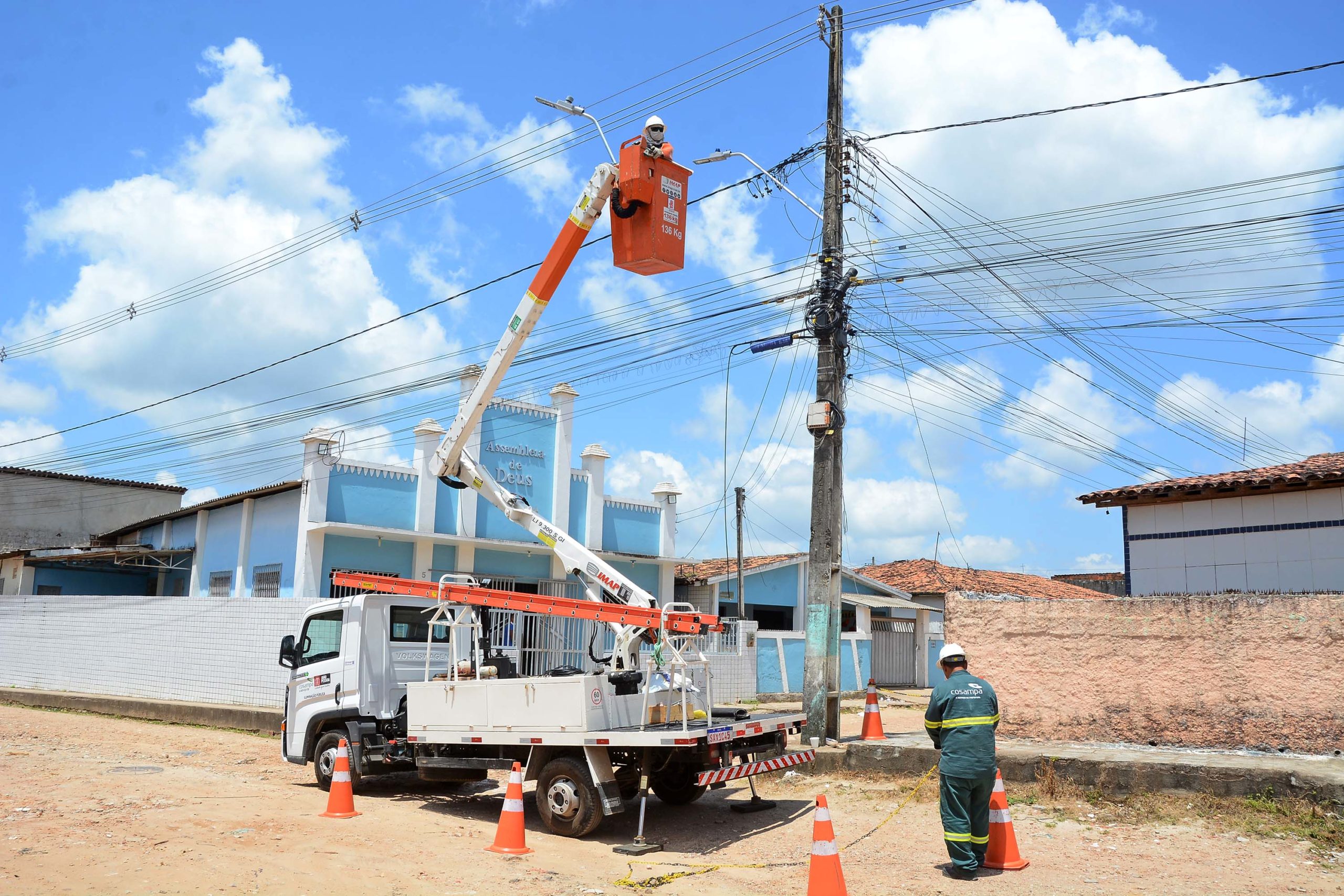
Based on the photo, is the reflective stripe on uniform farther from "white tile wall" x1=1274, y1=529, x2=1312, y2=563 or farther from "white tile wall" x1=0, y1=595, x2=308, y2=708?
"white tile wall" x1=0, y1=595, x2=308, y2=708

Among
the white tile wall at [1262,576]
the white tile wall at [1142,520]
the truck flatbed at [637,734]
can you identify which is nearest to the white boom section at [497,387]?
the truck flatbed at [637,734]

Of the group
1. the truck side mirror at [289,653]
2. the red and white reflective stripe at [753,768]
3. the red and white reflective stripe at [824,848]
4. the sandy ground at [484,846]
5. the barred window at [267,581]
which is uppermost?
the barred window at [267,581]

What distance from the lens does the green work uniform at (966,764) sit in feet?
24.6

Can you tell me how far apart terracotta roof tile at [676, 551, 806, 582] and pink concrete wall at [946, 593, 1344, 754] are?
1648 centimetres

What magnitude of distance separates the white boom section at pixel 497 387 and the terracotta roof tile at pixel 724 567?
47.6 ft

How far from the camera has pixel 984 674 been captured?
12133 mm

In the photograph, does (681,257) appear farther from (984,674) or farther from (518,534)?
(518,534)

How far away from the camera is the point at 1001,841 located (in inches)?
310

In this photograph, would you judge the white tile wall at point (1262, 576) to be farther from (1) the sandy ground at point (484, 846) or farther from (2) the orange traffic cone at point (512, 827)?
(2) the orange traffic cone at point (512, 827)

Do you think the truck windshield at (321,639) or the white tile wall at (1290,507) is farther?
the white tile wall at (1290,507)

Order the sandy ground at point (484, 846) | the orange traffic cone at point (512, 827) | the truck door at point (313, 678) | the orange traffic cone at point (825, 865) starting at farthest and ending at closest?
1. the truck door at point (313, 678)
2. the orange traffic cone at point (512, 827)
3. the sandy ground at point (484, 846)
4. the orange traffic cone at point (825, 865)

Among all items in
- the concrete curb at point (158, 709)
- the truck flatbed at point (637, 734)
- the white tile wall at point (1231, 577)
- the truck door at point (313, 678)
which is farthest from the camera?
the concrete curb at point (158, 709)

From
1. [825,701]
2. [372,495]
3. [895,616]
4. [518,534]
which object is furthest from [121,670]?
[895,616]

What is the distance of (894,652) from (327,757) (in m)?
21.5
